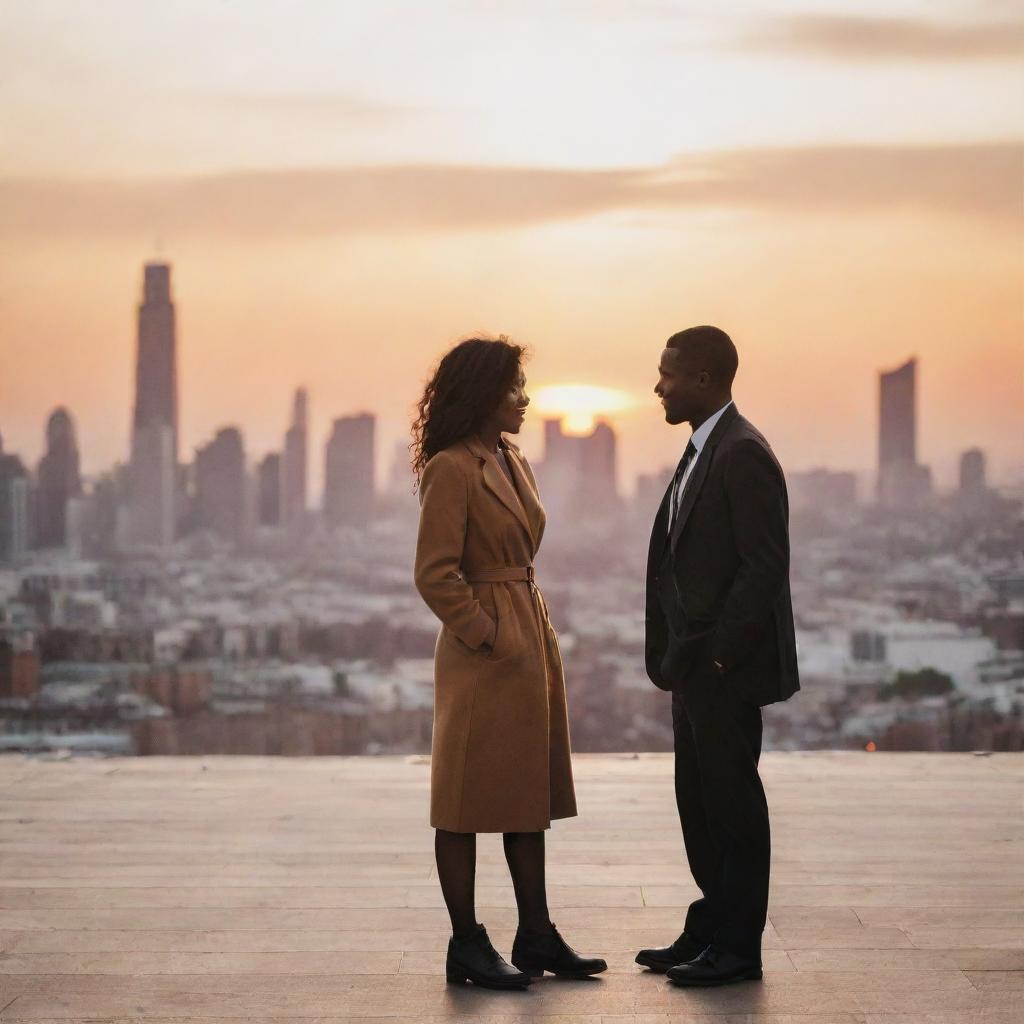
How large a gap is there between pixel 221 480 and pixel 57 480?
1.48m

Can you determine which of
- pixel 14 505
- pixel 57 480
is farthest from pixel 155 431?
pixel 14 505

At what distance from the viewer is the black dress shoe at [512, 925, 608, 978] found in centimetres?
302

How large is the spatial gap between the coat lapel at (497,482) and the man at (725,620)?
0.32m

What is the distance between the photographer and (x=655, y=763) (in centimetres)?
570

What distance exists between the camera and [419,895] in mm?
3730

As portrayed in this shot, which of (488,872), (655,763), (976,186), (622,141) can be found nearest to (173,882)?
(488,872)

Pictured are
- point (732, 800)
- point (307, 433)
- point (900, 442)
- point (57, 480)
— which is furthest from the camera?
point (307, 433)

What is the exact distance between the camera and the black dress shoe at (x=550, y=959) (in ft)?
9.91

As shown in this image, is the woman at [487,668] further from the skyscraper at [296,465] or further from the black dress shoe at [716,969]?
the skyscraper at [296,465]

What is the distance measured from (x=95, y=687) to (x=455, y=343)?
7690 mm

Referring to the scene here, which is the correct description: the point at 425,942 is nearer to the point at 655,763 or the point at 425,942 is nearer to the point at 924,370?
the point at 655,763

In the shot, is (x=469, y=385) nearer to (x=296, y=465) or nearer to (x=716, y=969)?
(x=716, y=969)

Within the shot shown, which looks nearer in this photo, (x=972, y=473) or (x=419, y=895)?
(x=419, y=895)

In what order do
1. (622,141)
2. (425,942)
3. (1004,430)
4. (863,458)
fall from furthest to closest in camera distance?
(863,458) < (1004,430) < (622,141) < (425,942)
